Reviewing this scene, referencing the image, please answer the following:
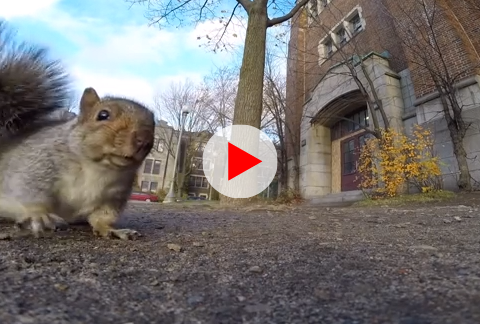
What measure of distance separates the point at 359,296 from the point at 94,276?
1.97 feet

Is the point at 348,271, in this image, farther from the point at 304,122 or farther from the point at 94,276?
the point at 304,122

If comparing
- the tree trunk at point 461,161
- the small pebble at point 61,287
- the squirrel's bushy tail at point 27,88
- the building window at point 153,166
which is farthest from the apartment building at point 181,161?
the small pebble at point 61,287

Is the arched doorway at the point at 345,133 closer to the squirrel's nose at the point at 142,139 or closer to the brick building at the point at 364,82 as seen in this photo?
the brick building at the point at 364,82

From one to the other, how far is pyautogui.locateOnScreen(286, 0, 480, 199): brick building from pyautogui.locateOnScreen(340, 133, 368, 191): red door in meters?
0.03

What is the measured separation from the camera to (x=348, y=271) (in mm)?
865

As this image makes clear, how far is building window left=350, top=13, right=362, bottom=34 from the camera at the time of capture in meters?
9.89

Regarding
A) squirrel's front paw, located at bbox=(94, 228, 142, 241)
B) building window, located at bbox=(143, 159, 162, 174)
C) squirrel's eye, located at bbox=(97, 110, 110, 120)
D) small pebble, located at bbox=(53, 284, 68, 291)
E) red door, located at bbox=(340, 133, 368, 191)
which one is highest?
building window, located at bbox=(143, 159, 162, 174)

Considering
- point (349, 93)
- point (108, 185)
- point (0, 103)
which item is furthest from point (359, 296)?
point (349, 93)

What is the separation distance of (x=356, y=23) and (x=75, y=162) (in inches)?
427

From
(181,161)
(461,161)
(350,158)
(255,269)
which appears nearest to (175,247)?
(255,269)

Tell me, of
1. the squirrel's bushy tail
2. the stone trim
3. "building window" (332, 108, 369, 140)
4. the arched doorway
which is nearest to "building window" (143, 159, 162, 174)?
the arched doorway

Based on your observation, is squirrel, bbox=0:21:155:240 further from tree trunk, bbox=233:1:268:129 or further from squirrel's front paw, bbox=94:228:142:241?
tree trunk, bbox=233:1:268:129

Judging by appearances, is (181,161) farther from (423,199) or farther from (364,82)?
(423,199)

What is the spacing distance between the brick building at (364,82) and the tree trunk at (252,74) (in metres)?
2.23
